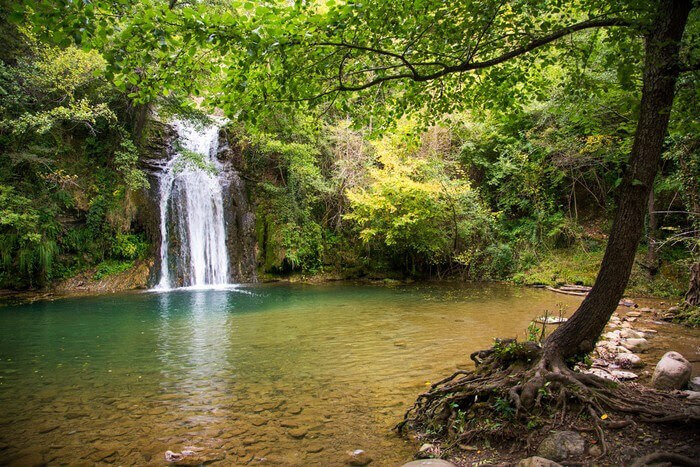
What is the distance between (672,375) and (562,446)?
2653mm

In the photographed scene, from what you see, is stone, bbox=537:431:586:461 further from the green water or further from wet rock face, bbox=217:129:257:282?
wet rock face, bbox=217:129:257:282

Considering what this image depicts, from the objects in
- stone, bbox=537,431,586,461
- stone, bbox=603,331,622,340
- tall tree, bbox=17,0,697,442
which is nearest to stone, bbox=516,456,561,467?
stone, bbox=537,431,586,461

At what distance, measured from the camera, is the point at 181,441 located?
13.0ft

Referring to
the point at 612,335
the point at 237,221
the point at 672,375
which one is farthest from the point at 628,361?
the point at 237,221

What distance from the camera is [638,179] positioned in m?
3.46

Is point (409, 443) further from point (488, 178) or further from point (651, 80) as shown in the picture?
point (488, 178)

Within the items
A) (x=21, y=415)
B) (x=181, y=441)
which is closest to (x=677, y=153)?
(x=181, y=441)

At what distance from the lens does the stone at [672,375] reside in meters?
4.50

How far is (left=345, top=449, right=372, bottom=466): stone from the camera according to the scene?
3.51 metres

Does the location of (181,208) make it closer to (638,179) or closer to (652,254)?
(638,179)

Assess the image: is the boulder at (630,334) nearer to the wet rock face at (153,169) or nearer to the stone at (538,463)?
the stone at (538,463)

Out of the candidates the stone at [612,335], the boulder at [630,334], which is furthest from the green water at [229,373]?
the boulder at [630,334]

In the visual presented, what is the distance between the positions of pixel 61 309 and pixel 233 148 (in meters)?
10.6

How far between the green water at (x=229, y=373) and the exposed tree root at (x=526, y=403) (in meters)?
0.51
